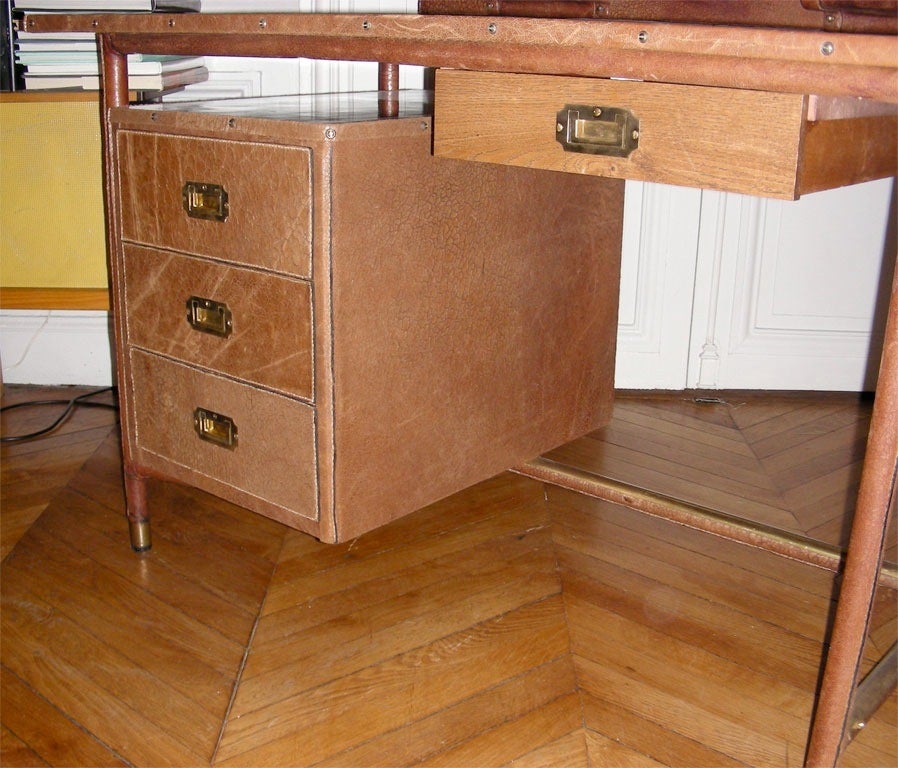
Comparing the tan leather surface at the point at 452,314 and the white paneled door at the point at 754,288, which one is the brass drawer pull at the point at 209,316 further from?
the white paneled door at the point at 754,288

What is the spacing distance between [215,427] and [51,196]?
68 cm

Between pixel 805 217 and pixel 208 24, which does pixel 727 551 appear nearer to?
pixel 805 217

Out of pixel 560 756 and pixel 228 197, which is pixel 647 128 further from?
pixel 560 756

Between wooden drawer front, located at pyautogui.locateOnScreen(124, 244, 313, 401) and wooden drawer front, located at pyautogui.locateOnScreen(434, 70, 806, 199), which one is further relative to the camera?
wooden drawer front, located at pyautogui.locateOnScreen(124, 244, 313, 401)

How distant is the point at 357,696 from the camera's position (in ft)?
3.92

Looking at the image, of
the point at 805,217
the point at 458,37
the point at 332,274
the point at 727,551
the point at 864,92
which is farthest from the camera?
the point at 805,217

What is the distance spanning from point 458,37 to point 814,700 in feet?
2.74

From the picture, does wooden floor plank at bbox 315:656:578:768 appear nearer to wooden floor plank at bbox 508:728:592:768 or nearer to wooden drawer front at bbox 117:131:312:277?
wooden floor plank at bbox 508:728:592:768

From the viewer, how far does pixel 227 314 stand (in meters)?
1.25

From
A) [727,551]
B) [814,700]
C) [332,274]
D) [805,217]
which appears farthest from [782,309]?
[332,274]

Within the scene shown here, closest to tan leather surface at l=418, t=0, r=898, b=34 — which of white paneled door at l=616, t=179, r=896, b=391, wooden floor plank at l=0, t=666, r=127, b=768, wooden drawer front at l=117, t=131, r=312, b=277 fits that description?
wooden drawer front at l=117, t=131, r=312, b=277

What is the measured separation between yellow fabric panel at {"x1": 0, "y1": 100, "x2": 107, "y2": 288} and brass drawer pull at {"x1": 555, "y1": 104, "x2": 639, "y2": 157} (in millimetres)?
998

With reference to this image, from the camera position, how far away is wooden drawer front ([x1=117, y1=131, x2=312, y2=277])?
1.13m

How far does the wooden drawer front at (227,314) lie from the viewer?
1.17 metres
